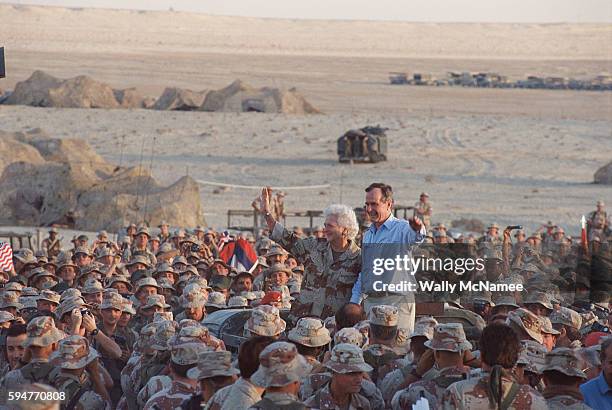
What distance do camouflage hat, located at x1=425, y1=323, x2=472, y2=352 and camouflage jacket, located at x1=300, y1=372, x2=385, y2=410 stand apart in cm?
40

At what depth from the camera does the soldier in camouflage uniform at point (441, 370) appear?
8055 millimetres

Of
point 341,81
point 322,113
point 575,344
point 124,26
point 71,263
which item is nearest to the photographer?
point 575,344

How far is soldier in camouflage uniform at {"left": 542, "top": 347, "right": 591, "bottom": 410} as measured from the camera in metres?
7.57

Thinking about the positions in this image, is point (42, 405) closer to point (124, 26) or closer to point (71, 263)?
point (71, 263)

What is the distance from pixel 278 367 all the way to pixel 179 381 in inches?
43.9

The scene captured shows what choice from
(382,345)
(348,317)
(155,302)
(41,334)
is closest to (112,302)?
(155,302)

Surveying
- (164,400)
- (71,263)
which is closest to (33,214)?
(71,263)

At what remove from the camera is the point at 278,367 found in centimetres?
713

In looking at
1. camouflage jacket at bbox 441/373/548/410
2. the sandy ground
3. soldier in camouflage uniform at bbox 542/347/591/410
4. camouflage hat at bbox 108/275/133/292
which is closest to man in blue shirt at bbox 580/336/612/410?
soldier in camouflage uniform at bbox 542/347/591/410

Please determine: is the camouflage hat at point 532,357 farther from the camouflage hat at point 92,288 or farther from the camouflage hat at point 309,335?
the camouflage hat at point 92,288

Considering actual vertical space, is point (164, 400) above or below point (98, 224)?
below

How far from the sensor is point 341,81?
291 feet

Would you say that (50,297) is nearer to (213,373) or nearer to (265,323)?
(265,323)

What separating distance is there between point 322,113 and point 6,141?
2416 cm
